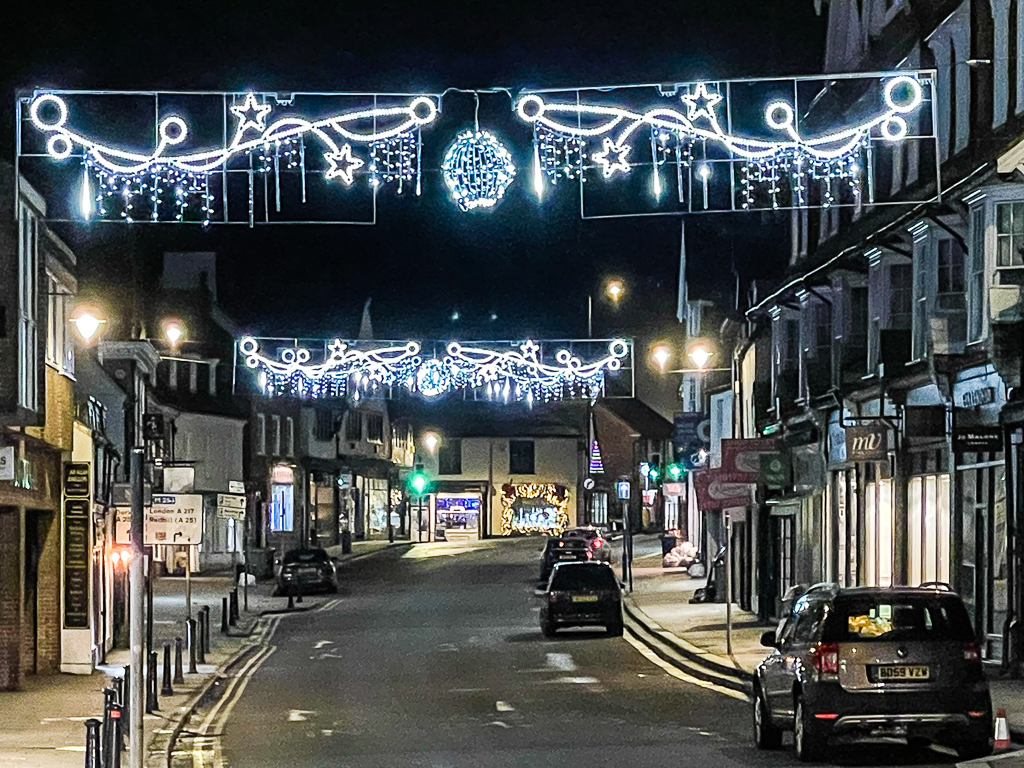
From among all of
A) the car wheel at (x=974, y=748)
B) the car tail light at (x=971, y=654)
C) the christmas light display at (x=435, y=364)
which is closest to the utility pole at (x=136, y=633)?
the car tail light at (x=971, y=654)

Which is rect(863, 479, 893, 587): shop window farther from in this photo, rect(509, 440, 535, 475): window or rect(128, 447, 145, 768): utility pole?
rect(509, 440, 535, 475): window

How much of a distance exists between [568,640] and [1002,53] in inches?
640

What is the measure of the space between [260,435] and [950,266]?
53.5 m

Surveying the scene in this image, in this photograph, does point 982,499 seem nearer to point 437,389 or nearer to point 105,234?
point 437,389

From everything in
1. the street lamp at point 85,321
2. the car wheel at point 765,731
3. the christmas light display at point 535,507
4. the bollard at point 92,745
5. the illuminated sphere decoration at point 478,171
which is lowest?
the christmas light display at point 535,507

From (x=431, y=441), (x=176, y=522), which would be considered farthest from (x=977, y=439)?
(x=431, y=441)

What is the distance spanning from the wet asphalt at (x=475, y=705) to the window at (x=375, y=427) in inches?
2033

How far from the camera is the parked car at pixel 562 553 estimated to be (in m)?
57.0

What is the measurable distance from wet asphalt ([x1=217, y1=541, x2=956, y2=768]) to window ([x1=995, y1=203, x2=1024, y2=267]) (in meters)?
7.18

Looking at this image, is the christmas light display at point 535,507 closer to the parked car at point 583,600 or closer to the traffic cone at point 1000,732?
the parked car at point 583,600

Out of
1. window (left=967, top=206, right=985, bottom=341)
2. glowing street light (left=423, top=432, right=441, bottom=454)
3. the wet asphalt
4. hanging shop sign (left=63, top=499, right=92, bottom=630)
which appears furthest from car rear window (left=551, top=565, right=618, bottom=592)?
glowing street light (left=423, top=432, right=441, bottom=454)

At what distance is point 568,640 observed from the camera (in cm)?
3866

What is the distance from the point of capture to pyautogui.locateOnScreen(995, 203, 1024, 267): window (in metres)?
26.3

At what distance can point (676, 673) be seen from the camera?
30.1 meters
